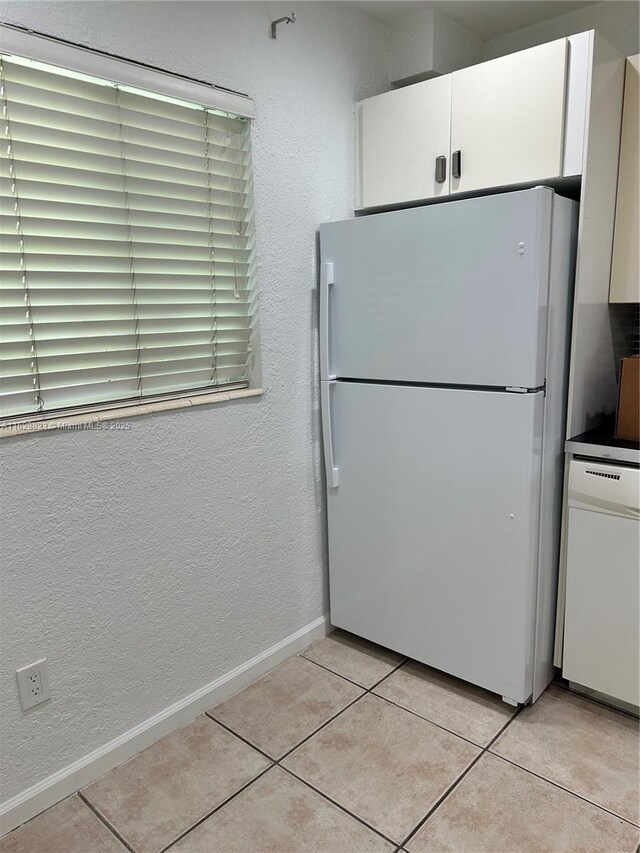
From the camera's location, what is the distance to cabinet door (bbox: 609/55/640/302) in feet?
6.37

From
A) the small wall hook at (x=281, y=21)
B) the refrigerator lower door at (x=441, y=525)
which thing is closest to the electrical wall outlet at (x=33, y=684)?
the refrigerator lower door at (x=441, y=525)

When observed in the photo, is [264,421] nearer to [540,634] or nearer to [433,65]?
[540,634]

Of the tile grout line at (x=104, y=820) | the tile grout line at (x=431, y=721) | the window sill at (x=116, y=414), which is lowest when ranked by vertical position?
the tile grout line at (x=104, y=820)

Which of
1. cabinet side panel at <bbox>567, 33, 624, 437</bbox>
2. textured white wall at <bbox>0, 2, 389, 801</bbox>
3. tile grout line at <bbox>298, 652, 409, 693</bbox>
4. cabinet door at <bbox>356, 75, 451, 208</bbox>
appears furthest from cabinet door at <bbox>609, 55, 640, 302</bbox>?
tile grout line at <bbox>298, 652, 409, 693</bbox>

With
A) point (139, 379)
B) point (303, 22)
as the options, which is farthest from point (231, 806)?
point (303, 22)

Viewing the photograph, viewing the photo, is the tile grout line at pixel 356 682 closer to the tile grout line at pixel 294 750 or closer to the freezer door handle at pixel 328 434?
the tile grout line at pixel 294 750

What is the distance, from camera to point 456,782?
1.74m

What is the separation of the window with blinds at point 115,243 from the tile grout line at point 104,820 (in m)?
1.09

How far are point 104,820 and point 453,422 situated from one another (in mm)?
1517

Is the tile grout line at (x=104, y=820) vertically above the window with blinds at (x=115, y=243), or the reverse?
the window with blinds at (x=115, y=243)

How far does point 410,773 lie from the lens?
70.0 inches

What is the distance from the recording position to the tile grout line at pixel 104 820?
157 cm

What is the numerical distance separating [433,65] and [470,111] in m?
0.45

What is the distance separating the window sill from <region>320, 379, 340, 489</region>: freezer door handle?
10.8 inches
